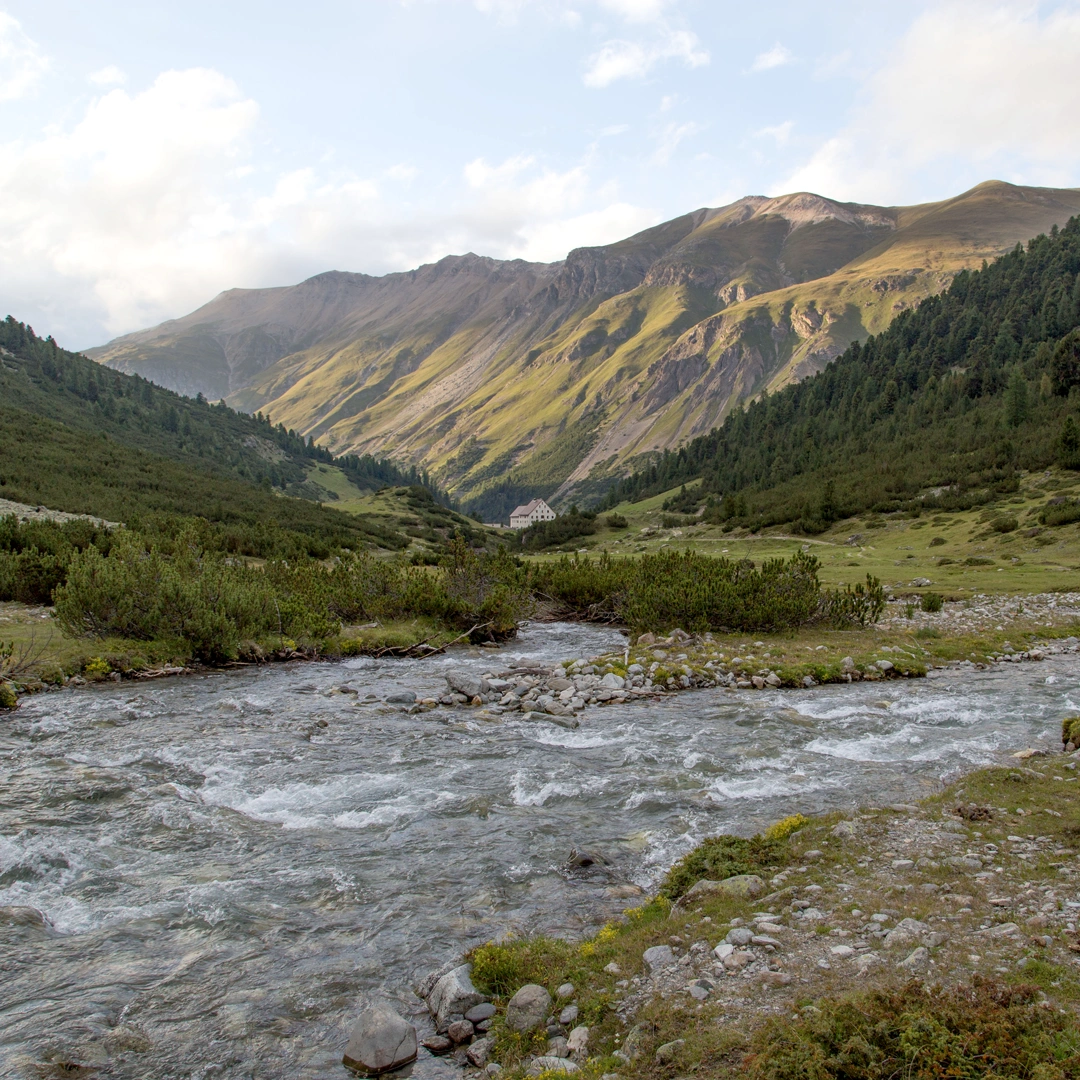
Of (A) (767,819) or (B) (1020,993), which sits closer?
(B) (1020,993)

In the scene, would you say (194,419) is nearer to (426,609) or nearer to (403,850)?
(426,609)

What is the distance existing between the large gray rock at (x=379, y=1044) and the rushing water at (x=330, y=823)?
20 cm

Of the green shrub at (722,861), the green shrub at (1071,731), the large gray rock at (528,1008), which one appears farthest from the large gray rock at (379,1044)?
the green shrub at (1071,731)

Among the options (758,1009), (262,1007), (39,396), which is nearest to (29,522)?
(262,1007)

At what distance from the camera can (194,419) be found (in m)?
183

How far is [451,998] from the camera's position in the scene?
7613mm

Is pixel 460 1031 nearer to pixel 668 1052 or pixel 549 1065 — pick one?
pixel 549 1065

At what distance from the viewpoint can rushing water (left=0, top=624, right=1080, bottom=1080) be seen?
800 centimetres

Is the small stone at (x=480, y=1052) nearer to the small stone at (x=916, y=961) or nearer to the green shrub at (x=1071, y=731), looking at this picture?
the small stone at (x=916, y=961)

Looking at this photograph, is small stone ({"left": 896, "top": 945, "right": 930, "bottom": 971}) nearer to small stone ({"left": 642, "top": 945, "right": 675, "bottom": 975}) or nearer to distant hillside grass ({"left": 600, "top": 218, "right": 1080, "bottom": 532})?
small stone ({"left": 642, "top": 945, "right": 675, "bottom": 975})

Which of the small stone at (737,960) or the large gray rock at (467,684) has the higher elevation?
the small stone at (737,960)

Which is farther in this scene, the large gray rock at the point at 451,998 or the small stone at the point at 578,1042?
the large gray rock at the point at 451,998

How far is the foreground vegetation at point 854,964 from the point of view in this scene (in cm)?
550

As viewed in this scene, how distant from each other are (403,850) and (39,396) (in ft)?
490
